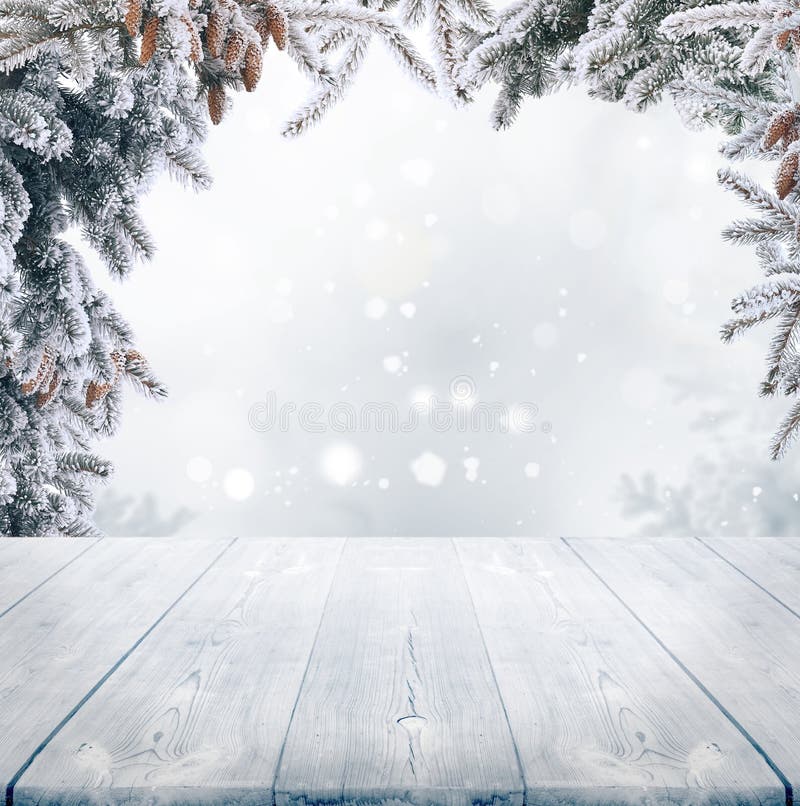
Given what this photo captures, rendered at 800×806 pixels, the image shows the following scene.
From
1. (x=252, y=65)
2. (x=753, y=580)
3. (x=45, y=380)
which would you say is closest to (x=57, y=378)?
(x=45, y=380)

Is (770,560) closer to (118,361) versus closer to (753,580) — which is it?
(753,580)

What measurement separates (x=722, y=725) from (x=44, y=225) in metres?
1.45

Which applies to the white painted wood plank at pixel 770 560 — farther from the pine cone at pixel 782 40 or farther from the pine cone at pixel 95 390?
the pine cone at pixel 95 390

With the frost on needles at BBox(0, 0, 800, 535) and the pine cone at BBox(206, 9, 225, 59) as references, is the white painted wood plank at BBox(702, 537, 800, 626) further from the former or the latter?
the pine cone at BBox(206, 9, 225, 59)

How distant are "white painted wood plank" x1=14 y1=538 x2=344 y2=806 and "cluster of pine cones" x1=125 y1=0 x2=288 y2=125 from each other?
82 centimetres

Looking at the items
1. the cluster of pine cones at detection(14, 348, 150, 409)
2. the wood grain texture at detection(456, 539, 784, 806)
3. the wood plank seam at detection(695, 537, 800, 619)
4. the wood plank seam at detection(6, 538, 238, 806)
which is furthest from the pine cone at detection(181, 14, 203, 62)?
the wood plank seam at detection(695, 537, 800, 619)

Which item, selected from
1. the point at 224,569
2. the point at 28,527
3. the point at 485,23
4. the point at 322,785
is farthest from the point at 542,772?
the point at 28,527

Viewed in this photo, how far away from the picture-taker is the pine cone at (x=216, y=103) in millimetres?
1349

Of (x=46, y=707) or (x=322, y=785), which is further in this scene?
(x=46, y=707)

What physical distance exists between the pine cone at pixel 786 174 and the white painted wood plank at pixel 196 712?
1.01 metres

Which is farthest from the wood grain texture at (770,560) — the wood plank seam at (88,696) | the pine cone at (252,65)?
the pine cone at (252,65)

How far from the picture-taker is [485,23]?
4.52ft

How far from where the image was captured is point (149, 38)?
1110 millimetres

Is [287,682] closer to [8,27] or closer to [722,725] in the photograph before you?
[722,725]
